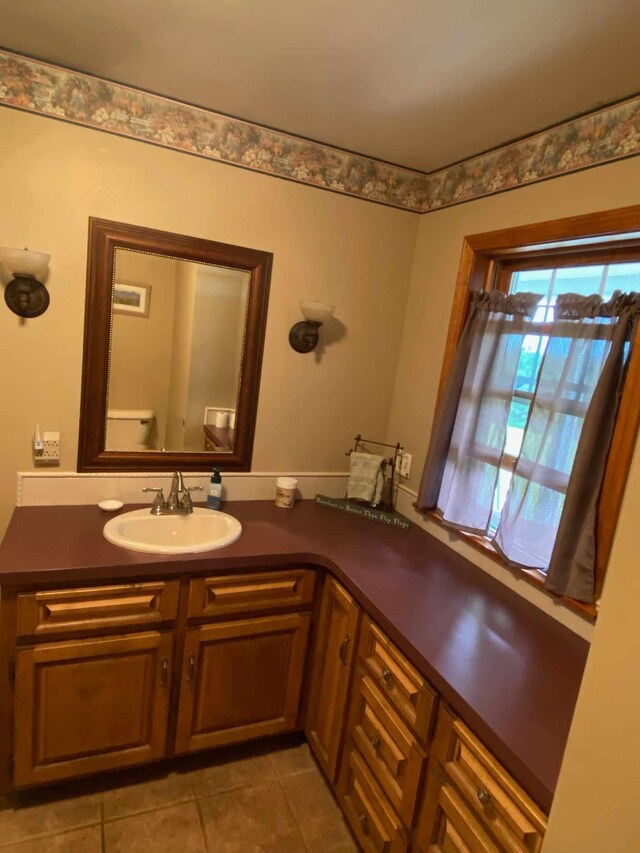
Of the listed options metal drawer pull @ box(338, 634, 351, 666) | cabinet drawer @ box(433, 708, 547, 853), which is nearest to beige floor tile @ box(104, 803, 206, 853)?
metal drawer pull @ box(338, 634, 351, 666)

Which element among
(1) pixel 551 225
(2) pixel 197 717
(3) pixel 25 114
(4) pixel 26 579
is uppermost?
(3) pixel 25 114

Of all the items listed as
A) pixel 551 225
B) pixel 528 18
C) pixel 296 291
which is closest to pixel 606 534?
pixel 551 225

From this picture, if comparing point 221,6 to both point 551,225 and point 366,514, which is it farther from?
point 366,514

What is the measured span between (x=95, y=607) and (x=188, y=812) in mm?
817

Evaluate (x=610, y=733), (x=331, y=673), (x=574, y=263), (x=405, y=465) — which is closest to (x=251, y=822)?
(x=331, y=673)

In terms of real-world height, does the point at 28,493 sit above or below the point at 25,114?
below

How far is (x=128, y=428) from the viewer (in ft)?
6.80

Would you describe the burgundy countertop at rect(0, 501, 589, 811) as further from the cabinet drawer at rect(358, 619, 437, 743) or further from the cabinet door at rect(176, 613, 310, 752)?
the cabinet door at rect(176, 613, 310, 752)

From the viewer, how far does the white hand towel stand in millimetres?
2363

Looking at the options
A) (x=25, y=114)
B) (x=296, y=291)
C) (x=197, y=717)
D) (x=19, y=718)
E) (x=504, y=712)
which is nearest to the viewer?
(x=504, y=712)

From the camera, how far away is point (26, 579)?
59.4 inches

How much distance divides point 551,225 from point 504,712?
1.43 m

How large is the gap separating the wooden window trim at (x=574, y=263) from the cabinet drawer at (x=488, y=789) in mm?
554

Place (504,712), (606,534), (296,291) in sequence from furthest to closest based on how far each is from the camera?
(296,291)
(606,534)
(504,712)
